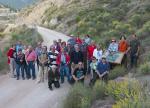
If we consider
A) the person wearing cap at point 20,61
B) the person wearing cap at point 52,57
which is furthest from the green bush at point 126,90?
the person wearing cap at point 20,61

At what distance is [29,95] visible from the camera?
17.0 m

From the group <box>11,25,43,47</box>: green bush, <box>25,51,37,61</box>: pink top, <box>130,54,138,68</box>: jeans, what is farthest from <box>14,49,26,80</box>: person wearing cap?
<box>11,25,43,47</box>: green bush

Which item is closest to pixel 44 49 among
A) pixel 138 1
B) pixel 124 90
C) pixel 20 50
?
pixel 20 50

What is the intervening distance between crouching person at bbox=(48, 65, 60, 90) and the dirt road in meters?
0.27

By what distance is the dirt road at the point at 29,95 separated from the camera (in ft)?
51.2

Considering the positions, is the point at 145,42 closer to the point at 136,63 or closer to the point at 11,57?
the point at 136,63

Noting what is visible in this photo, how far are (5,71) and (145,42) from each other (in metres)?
7.47

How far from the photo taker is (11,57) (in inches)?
772

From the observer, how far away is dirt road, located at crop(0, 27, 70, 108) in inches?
614

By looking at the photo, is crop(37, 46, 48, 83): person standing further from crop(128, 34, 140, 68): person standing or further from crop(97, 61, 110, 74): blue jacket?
crop(128, 34, 140, 68): person standing

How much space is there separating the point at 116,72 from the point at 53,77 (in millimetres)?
2574

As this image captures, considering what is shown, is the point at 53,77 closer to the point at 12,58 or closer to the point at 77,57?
the point at 77,57

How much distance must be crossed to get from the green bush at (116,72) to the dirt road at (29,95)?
183cm

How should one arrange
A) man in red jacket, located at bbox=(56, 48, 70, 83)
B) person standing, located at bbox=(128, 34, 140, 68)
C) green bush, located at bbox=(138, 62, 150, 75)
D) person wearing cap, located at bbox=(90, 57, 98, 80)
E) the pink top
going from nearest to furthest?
green bush, located at bbox=(138, 62, 150, 75), person wearing cap, located at bbox=(90, 57, 98, 80), person standing, located at bbox=(128, 34, 140, 68), man in red jacket, located at bbox=(56, 48, 70, 83), the pink top
